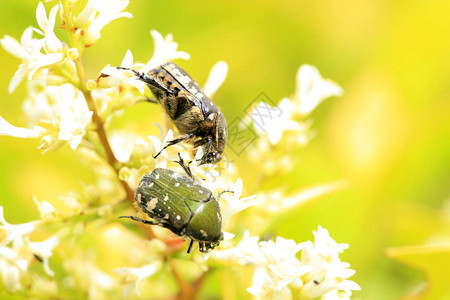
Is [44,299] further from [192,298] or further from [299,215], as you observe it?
[299,215]

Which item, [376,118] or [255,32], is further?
[255,32]

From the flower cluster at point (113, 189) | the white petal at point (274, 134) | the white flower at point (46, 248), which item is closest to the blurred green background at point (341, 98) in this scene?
the flower cluster at point (113, 189)

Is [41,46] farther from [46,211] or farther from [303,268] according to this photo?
[303,268]

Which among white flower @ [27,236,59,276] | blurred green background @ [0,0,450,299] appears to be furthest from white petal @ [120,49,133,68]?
blurred green background @ [0,0,450,299]

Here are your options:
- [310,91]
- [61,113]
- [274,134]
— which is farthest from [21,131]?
[310,91]

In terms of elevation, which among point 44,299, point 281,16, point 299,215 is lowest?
point 44,299

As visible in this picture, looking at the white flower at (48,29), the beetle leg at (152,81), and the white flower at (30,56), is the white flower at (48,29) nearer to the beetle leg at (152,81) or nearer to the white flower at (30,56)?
the white flower at (30,56)

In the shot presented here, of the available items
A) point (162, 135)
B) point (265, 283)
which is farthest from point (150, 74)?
point (265, 283)
